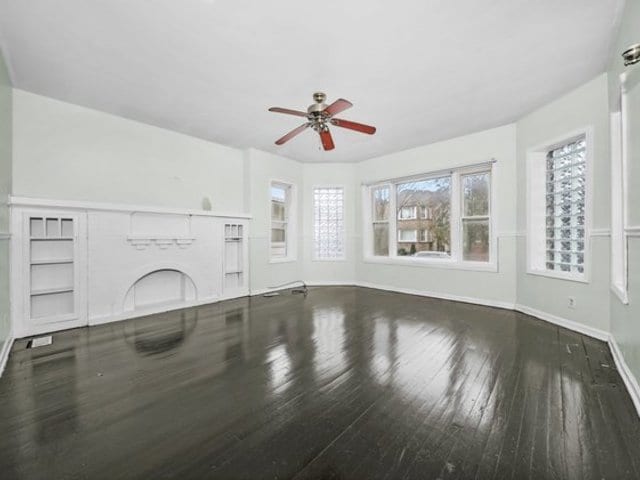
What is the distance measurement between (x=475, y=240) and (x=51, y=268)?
5798mm

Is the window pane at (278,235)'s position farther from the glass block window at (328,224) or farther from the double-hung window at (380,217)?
the double-hung window at (380,217)

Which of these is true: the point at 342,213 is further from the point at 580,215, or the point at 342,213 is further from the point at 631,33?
the point at 631,33

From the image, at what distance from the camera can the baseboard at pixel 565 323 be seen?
296cm

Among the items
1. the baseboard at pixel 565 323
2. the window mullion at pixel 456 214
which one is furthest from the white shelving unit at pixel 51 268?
the baseboard at pixel 565 323

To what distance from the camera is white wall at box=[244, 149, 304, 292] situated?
17.5ft

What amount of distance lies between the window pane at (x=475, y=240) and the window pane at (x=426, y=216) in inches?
10.6

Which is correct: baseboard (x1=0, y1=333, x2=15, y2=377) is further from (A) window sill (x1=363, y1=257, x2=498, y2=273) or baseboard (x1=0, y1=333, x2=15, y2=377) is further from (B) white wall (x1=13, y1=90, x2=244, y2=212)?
(A) window sill (x1=363, y1=257, x2=498, y2=273)

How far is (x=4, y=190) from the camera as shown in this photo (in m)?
2.74

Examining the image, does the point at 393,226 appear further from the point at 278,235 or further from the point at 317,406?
the point at 317,406

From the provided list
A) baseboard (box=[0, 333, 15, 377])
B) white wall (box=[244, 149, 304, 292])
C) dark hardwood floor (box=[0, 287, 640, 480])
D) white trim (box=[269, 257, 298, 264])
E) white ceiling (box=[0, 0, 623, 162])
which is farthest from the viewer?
white trim (box=[269, 257, 298, 264])

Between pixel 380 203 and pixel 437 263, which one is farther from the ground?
pixel 380 203

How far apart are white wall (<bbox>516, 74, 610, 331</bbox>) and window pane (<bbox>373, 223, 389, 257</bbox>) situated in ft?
8.11

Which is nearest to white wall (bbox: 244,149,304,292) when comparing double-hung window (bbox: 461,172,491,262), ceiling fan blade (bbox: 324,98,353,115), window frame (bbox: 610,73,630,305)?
ceiling fan blade (bbox: 324,98,353,115)

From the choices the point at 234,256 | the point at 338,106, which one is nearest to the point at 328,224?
the point at 234,256
